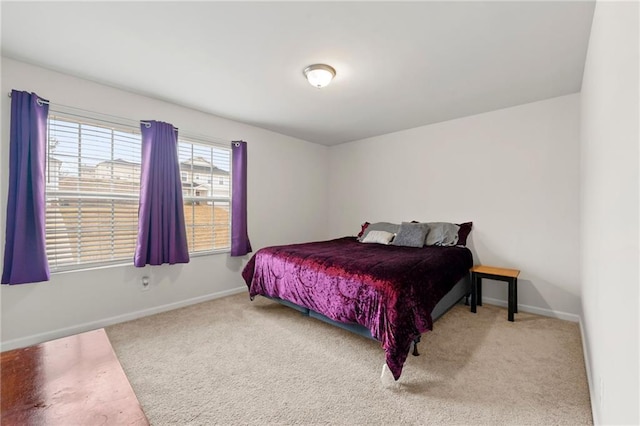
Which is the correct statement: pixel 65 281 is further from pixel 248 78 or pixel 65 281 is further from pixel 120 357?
pixel 248 78

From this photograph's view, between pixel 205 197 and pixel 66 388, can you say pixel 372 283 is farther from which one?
pixel 205 197

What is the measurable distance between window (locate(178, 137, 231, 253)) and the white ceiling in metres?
0.61

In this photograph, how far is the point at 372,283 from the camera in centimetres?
211

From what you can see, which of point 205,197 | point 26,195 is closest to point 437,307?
point 205,197

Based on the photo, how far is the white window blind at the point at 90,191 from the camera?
8.28ft

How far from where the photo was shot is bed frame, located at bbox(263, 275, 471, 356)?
7.33 feet

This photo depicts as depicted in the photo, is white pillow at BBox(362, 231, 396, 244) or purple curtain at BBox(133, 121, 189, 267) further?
white pillow at BBox(362, 231, 396, 244)

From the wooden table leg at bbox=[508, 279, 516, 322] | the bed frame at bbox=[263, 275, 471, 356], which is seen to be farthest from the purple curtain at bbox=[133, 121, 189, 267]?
the wooden table leg at bbox=[508, 279, 516, 322]

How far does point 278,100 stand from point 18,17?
196 centimetres

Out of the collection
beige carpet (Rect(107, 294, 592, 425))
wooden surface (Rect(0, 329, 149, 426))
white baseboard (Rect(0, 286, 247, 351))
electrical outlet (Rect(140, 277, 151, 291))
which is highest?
wooden surface (Rect(0, 329, 149, 426))

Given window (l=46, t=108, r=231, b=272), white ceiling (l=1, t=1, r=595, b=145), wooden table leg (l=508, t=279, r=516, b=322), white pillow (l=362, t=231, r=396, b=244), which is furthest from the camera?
white pillow (l=362, t=231, r=396, b=244)

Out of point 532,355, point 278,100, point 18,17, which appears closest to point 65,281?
point 18,17

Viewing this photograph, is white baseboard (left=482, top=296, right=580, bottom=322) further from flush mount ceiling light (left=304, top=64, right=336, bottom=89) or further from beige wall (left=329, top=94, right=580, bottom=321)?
flush mount ceiling light (left=304, top=64, right=336, bottom=89)

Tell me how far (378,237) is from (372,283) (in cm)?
178
